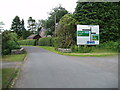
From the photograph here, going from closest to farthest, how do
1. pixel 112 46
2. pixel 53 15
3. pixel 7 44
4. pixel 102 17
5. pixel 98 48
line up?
1. pixel 7 44
2. pixel 112 46
3. pixel 98 48
4. pixel 102 17
5. pixel 53 15

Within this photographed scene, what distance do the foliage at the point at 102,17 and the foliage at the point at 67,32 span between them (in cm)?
231

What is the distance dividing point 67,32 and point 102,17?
737 centimetres

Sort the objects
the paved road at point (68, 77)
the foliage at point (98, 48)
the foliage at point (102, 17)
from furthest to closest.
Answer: the foliage at point (102, 17)
the foliage at point (98, 48)
the paved road at point (68, 77)

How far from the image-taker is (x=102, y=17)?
2825cm

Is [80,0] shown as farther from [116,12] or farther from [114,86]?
[114,86]

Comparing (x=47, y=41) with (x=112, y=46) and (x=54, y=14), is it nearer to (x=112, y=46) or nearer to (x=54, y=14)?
(x=54, y=14)

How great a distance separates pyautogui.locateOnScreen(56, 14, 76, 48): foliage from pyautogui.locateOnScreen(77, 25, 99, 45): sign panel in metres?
2.48

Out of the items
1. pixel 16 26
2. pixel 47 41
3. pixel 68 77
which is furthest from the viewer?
pixel 16 26

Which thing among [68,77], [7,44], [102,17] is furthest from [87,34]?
[68,77]

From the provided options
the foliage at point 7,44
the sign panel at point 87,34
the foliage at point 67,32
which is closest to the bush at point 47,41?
the foliage at point 67,32

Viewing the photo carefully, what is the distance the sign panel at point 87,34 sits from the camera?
22.1 meters

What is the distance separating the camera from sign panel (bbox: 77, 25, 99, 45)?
22.1 m

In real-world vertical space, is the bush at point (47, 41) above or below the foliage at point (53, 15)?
below

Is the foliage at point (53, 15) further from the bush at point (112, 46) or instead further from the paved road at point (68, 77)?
the paved road at point (68, 77)
